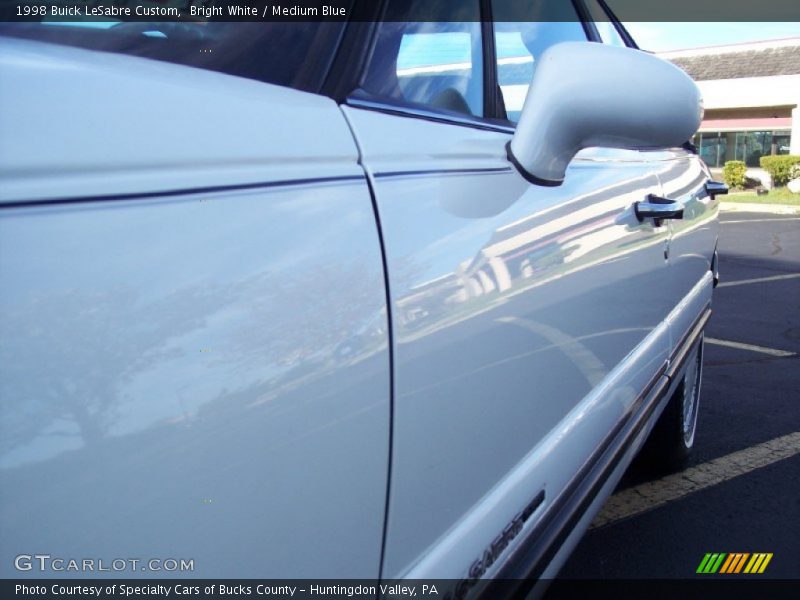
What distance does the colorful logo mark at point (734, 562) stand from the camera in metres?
2.63

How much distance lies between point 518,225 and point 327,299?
58 centimetres

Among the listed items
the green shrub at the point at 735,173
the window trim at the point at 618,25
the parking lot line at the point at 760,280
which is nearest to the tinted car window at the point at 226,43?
the window trim at the point at 618,25

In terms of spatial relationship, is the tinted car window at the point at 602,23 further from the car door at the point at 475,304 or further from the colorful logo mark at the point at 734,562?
the colorful logo mark at the point at 734,562

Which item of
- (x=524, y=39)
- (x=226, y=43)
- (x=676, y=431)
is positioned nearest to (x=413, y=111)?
(x=226, y=43)

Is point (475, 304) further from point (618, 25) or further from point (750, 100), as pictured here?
point (750, 100)

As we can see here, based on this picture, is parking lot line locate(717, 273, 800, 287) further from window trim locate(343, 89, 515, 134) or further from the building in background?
the building in background

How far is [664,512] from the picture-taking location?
3061 millimetres

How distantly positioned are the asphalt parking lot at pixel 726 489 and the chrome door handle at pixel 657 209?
131 cm

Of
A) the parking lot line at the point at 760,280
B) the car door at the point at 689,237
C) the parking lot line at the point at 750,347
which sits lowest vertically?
the parking lot line at the point at 760,280

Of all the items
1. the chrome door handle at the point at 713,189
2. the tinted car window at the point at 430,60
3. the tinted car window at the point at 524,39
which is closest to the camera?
the tinted car window at the point at 430,60

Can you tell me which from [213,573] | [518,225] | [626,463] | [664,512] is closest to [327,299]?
[213,573]

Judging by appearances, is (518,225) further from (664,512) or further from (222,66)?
(664,512)

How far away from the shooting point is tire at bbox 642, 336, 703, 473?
316cm

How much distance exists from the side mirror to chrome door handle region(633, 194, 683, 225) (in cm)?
63
